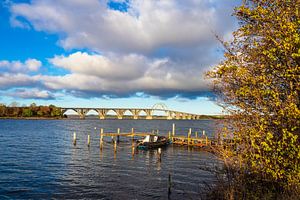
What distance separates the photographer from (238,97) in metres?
12.0

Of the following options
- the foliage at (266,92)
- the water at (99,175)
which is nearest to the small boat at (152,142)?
the water at (99,175)

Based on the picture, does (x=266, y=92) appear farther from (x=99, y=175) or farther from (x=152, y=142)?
(x=152, y=142)

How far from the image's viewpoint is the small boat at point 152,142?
1984 inches

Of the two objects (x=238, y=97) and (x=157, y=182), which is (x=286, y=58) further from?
(x=157, y=182)

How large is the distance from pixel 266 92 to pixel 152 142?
140ft

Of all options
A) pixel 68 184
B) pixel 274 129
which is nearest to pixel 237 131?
pixel 274 129

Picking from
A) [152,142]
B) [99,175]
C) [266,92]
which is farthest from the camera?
→ [152,142]

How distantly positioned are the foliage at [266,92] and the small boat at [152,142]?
38423 mm

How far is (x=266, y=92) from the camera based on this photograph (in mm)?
10398

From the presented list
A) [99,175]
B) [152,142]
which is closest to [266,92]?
[99,175]

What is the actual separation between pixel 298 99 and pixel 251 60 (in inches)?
98.4

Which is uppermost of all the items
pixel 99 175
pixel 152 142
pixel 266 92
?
pixel 266 92

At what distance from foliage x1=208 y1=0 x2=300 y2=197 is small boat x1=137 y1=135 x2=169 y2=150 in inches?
1513

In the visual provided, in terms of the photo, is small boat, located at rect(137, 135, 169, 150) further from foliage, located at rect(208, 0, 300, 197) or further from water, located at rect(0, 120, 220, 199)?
foliage, located at rect(208, 0, 300, 197)
